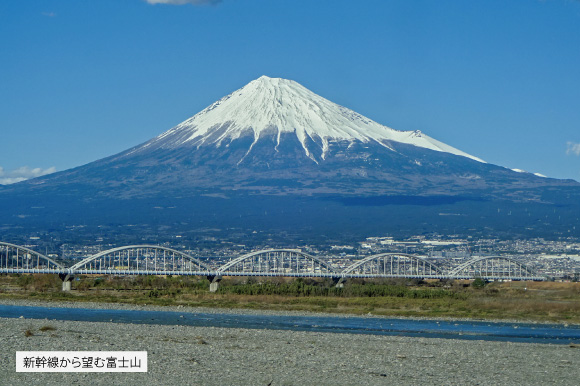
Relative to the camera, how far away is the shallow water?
144ft

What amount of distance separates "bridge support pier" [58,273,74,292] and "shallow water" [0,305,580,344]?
28.0m

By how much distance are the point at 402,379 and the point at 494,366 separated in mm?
5030

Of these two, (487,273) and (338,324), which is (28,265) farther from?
(338,324)

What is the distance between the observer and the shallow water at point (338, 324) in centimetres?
4378

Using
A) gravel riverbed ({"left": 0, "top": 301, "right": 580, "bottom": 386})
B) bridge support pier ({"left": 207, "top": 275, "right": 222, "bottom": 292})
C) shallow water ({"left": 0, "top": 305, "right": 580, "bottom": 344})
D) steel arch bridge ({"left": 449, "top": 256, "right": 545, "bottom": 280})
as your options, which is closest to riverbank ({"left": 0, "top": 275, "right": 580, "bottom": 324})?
bridge support pier ({"left": 207, "top": 275, "right": 222, "bottom": 292})

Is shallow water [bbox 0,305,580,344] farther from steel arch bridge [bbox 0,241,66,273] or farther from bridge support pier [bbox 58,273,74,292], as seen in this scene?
steel arch bridge [bbox 0,241,66,273]

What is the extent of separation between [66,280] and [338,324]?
45810mm

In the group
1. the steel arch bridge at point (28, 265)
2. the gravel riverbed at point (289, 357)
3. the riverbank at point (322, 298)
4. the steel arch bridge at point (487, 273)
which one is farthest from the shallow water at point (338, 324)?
the steel arch bridge at point (487, 273)

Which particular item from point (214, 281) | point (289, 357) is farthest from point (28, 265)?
point (289, 357)

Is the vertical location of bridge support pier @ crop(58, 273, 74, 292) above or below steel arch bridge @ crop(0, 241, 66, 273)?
below

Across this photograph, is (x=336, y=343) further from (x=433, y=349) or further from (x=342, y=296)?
(x=342, y=296)

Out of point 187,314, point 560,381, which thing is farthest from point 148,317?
point 560,381

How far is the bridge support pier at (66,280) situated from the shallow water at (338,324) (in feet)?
92.0

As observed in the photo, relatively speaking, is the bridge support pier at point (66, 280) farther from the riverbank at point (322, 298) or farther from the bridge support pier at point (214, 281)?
the bridge support pier at point (214, 281)
